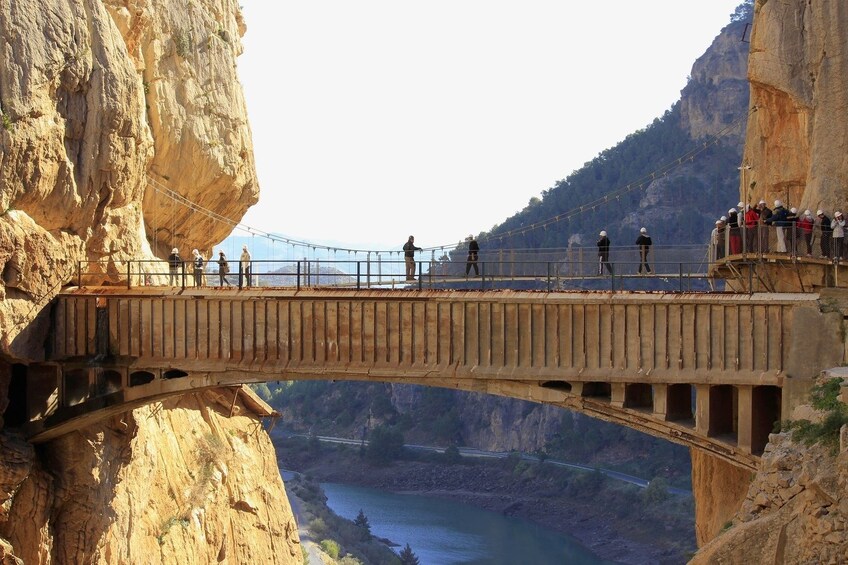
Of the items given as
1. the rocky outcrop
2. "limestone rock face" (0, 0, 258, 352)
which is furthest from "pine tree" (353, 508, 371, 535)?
the rocky outcrop

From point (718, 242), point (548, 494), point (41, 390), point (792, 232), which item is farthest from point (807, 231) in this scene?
point (548, 494)

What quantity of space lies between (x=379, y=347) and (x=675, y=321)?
6.00 metres

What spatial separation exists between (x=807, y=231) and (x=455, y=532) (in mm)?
54304

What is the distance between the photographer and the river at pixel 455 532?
7300 cm

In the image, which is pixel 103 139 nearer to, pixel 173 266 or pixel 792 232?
pixel 173 266

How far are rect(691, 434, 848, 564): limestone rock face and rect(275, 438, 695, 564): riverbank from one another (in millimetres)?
52047

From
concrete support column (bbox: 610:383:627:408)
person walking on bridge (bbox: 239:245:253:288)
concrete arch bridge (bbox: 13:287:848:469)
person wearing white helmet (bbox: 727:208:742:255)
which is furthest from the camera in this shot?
person walking on bridge (bbox: 239:245:253:288)

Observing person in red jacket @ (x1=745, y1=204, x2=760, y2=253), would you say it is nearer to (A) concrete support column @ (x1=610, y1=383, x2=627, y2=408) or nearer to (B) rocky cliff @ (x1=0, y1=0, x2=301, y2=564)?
(A) concrete support column @ (x1=610, y1=383, x2=627, y2=408)

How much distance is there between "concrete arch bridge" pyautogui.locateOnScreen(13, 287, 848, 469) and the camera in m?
23.3

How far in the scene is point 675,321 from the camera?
24.2 m

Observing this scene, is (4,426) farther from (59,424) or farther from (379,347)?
(379,347)

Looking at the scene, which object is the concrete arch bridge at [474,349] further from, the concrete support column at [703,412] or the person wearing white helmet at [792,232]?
the person wearing white helmet at [792,232]

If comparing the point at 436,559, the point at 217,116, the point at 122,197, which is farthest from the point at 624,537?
the point at 122,197

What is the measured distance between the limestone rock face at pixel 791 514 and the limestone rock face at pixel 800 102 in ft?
31.2
